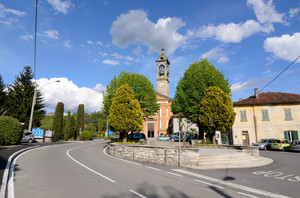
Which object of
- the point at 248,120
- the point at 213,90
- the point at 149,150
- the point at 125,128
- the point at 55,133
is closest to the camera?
the point at 149,150

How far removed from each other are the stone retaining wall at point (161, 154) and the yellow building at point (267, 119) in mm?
15615

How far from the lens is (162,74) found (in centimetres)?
5281

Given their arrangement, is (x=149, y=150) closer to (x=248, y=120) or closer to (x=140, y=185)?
(x=140, y=185)

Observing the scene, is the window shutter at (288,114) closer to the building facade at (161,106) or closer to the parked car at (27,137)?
the building facade at (161,106)

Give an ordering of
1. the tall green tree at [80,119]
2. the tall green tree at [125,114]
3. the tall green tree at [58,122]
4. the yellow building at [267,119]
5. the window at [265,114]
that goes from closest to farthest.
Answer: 1. the tall green tree at [125,114]
2. the yellow building at [267,119]
3. the window at [265,114]
4. the tall green tree at [58,122]
5. the tall green tree at [80,119]

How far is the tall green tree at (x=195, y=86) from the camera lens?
2444cm

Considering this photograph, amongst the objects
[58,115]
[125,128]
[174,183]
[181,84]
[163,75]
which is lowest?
[174,183]

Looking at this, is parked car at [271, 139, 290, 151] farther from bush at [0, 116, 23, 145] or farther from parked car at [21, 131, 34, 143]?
parked car at [21, 131, 34, 143]

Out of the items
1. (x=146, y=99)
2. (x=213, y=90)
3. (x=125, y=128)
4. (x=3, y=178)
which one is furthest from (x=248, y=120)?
(x=3, y=178)

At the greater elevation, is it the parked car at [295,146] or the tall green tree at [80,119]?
the tall green tree at [80,119]

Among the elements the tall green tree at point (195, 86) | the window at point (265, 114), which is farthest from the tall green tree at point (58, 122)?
the window at point (265, 114)

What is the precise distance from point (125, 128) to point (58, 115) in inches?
991

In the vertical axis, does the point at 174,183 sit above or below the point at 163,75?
below

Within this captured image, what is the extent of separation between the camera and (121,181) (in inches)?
275
